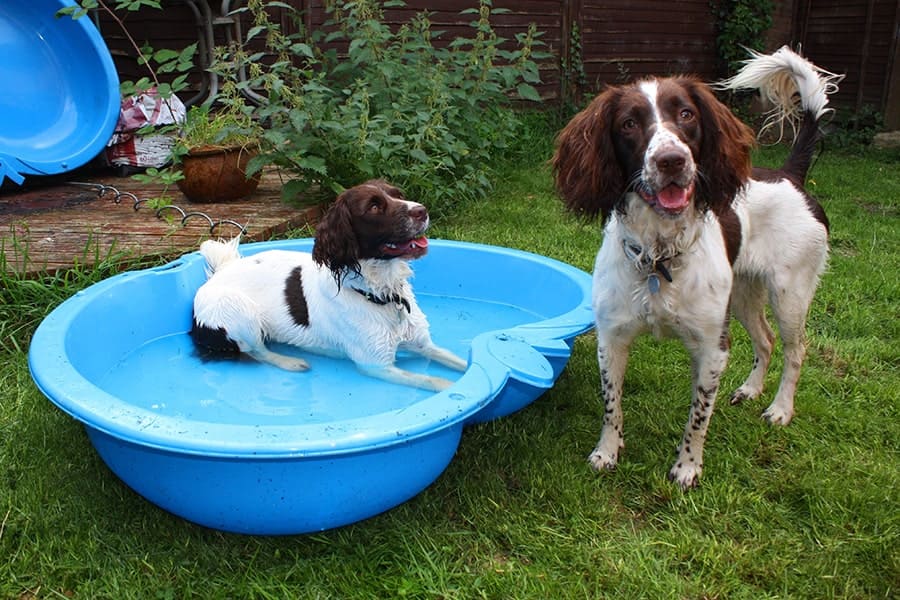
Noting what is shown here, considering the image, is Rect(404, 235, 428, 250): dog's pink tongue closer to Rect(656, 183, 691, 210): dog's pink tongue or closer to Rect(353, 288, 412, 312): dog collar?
Rect(353, 288, 412, 312): dog collar

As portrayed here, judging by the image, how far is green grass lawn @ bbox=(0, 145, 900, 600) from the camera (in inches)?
80.3

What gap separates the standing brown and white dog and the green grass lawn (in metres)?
0.20

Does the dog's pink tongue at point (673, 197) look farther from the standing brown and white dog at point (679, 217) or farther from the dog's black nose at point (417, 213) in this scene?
the dog's black nose at point (417, 213)

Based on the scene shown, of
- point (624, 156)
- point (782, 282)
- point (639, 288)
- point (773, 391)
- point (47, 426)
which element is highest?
point (624, 156)

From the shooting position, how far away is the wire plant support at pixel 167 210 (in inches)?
168

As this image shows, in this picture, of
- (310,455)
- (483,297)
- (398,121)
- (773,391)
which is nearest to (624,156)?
(310,455)

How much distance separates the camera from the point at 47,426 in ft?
8.85

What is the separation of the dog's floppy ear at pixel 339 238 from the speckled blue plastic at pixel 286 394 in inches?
21.9

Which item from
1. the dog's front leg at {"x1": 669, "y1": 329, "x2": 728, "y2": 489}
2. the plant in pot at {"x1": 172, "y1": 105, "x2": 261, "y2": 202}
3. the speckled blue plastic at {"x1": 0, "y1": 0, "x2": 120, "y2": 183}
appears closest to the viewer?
the dog's front leg at {"x1": 669, "y1": 329, "x2": 728, "y2": 489}

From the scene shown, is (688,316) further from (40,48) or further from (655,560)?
(40,48)

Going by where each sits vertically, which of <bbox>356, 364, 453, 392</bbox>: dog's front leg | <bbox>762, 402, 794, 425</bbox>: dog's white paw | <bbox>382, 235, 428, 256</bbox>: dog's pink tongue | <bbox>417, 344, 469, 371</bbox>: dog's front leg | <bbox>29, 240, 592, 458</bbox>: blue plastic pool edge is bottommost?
<bbox>762, 402, 794, 425</bbox>: dog's white paw

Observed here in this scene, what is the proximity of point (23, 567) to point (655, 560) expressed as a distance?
1809 millimetres

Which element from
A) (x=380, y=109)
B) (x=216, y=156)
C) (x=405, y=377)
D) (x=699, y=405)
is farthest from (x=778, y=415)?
(x=216, y=156)

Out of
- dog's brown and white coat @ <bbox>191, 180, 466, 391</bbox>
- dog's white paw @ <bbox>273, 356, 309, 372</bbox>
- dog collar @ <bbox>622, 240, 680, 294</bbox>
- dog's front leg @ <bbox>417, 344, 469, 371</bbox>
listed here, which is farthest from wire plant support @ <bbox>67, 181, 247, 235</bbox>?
dog collar @ <bbox>622, 240, 680, 294</bbox>
